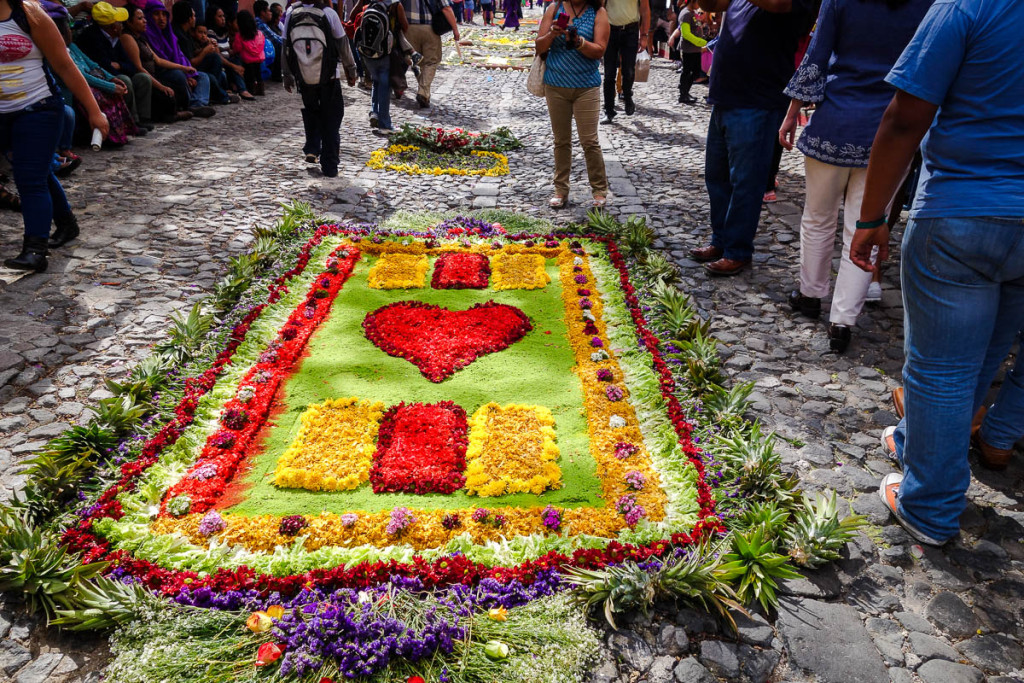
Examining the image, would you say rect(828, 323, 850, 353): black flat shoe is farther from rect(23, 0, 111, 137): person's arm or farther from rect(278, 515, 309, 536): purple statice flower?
rect(23, 0, 111, 137): person's arm

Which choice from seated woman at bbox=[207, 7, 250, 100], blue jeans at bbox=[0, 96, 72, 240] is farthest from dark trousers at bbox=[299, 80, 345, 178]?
seated woman at bbox=[207, 7, 250, 100]

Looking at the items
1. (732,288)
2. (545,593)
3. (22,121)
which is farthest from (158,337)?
(732,288)

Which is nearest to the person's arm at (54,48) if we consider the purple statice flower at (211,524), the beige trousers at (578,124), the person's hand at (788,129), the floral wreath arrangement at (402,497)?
the floral wreath arrangement at (402,497)

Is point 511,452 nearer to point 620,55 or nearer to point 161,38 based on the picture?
point 620,55

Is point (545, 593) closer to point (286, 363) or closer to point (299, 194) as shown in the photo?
point (286, 363)

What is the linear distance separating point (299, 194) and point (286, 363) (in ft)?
12.9

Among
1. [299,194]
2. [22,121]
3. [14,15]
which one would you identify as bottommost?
[299,194]

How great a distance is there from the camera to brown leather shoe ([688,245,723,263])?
591 cm

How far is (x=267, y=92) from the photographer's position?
14.1 m

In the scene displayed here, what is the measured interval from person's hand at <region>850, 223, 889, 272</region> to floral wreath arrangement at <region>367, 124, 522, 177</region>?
6.28 metres

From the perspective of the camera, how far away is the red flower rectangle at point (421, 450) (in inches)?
129

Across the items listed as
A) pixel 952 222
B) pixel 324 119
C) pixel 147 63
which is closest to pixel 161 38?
pixel 147 63

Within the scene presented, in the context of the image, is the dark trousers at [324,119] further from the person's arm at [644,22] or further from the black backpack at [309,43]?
the person's arm at [644,22]

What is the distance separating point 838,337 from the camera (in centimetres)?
449
